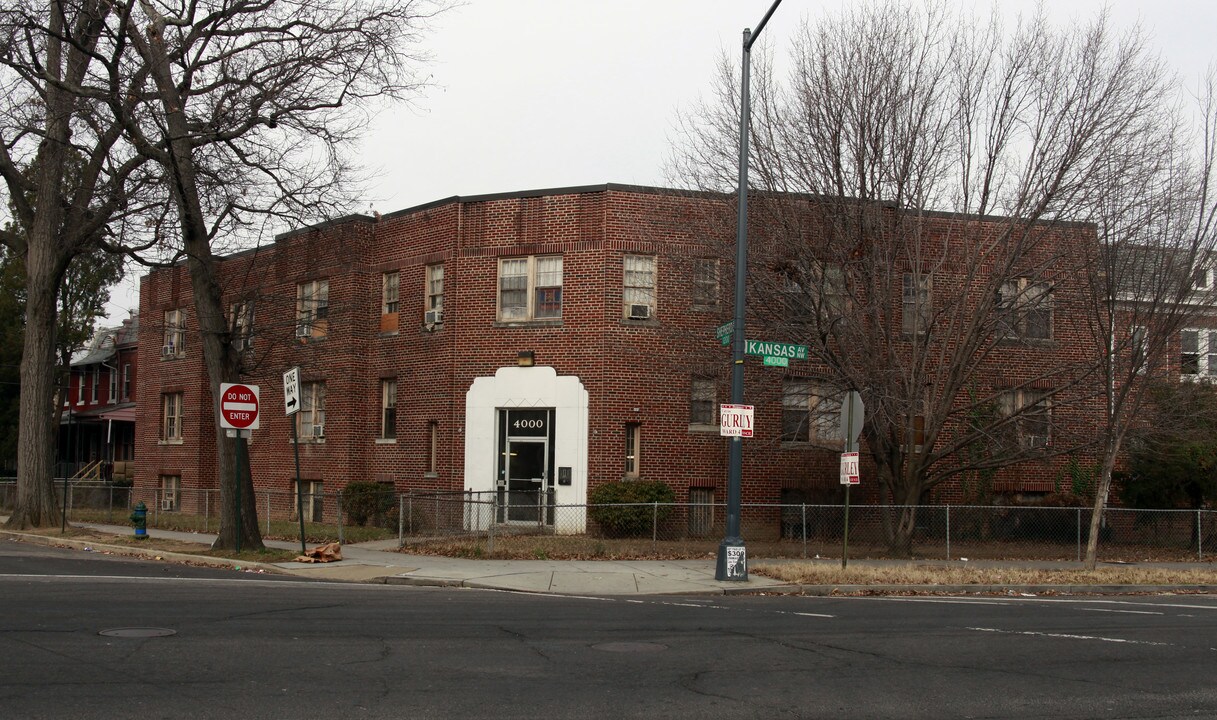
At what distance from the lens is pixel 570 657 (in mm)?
10031

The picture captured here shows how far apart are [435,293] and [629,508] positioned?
314 inches

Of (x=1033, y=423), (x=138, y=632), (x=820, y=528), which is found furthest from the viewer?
(x=820, y=528)

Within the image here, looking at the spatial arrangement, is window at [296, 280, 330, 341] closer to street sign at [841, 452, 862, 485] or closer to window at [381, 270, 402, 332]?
window at [381, 270, 402, 332]

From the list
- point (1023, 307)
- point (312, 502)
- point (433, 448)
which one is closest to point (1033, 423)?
point (1023, 307)

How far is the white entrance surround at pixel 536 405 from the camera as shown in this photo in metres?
26.1

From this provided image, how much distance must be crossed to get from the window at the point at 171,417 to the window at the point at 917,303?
963 inches

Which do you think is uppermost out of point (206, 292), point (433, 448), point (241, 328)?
point (206, 292)

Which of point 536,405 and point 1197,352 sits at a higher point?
point 1197,352

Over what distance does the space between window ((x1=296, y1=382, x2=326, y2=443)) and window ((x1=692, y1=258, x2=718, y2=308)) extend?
41.3ft

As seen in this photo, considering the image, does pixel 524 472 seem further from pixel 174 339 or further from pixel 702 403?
pixel 174 339

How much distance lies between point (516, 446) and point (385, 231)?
7.32 m

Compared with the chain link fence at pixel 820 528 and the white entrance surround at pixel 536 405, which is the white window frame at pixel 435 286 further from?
the chain link fence at pixel 820 528

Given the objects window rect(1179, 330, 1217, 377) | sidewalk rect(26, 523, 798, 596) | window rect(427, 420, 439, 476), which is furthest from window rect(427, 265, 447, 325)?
window rect(1179, 330, 1217, 377)

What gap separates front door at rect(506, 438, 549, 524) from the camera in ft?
87.4
